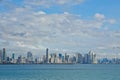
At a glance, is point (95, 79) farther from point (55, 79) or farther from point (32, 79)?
point (32, 79)

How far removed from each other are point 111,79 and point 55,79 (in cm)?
1684

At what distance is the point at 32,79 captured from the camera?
319 feet

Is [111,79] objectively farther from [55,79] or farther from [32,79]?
[32,79]

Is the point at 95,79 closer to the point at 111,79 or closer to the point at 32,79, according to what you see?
the point at 111,79

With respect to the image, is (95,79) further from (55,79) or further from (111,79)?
(55,79)

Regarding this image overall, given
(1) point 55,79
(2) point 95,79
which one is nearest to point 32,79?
(1) point 55,79

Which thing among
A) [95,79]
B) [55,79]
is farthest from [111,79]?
[55,79]

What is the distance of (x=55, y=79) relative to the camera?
97500 mm

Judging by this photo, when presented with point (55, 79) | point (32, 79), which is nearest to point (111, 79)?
point (55, 79)

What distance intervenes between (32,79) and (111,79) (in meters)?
23.6

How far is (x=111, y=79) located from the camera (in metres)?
98.8

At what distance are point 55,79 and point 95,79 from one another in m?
12.1

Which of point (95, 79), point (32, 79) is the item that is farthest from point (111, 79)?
point (32, 79)

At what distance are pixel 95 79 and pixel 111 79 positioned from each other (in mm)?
4781
